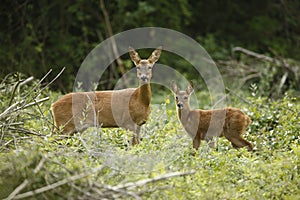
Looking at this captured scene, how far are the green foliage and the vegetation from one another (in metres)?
0.01

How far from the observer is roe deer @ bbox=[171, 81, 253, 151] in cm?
795

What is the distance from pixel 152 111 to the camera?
9.30m

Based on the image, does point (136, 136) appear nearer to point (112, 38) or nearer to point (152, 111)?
point (152, 111)

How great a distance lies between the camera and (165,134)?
815 centimetres

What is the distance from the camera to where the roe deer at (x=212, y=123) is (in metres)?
7.95

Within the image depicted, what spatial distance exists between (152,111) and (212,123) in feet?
4.49

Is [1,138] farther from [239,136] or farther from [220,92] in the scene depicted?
[220,92]

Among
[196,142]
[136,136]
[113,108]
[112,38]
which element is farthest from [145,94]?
[112,38]

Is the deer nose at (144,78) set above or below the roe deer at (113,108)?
above

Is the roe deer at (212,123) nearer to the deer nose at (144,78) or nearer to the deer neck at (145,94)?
the deer neck at (145,94)

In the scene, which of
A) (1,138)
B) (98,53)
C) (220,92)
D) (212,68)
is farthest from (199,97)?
(1,138)

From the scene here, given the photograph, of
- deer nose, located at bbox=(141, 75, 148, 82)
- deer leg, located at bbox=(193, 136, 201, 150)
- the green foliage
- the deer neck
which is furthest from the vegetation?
deer nose, located at bbox=(141, 75, 148, 82)

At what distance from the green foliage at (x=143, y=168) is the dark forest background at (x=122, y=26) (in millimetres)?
5061

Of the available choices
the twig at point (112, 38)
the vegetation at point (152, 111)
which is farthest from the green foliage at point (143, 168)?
the twig at point (112, 38)
